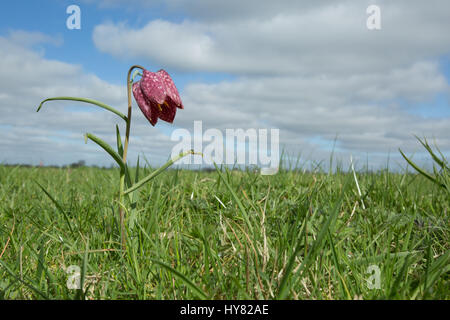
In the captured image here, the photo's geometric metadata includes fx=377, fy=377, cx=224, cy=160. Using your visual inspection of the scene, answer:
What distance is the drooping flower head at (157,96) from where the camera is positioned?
2.08 meters

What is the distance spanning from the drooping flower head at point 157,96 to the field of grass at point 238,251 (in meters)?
0.47

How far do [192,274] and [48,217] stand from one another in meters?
1.54

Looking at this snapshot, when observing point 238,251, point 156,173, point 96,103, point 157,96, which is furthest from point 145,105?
point 238,251

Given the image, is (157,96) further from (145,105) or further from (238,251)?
(238,251)

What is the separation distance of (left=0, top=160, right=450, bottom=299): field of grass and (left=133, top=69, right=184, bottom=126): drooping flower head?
469 millimetres

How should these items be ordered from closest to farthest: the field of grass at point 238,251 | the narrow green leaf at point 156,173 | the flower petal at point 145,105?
A: the field of grass at point 238,251 → the narrow green leaf at point 156,173 → the flower petal at point 145,105

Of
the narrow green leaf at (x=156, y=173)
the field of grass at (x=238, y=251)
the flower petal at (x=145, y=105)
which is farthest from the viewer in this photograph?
the flower petal at (x=145, y=105)

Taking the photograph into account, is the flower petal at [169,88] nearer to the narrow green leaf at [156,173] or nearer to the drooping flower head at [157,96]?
the drooping flower head at [157,96]

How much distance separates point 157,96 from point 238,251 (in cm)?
94

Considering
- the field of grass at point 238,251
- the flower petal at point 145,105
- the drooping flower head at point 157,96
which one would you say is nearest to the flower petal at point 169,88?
the drooping flower head at point 157,96

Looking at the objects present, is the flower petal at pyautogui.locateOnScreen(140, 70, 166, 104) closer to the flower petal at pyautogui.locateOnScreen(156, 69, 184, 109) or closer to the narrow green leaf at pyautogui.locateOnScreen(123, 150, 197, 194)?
the flower petal at pyautogui.locateOnScreen(156, 69, 184, 109)

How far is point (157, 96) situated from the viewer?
6.81ft

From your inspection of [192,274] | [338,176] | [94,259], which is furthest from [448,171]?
[94,259]
